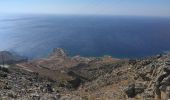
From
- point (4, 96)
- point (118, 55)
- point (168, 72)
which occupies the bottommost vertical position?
point (118, 55)

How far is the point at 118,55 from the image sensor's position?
175 metres

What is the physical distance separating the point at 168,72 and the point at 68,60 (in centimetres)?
11140

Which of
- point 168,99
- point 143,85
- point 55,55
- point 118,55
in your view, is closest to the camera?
point 168,99

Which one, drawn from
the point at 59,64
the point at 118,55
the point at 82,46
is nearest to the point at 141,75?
the point at 59,64

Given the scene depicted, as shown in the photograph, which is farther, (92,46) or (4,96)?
(92,46)

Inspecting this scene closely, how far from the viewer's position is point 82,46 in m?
194

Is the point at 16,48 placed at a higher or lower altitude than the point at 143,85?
lower

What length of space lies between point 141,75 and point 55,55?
121 metres

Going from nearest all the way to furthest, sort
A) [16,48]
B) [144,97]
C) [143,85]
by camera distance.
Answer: [144,97] → [143,85] → [16,48]

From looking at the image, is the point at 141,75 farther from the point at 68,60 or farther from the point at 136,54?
the point at 136,54

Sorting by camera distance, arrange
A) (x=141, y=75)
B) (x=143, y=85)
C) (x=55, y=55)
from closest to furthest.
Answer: (x=143, y=85) < (x=141, y=75) < (x=55, y=55)

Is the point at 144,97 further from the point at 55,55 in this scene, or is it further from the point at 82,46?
the point at 82,46

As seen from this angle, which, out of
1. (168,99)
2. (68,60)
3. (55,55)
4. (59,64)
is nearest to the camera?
(168,99)

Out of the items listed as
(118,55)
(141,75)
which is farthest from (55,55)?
(141,75)
